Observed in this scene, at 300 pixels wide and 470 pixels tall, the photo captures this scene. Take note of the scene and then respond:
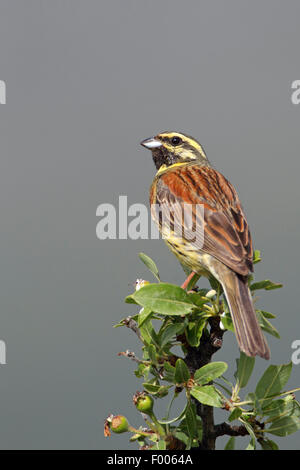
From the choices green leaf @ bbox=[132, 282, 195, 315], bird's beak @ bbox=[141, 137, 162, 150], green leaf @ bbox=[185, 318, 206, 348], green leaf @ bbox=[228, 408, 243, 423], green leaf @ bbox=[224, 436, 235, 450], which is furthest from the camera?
bird's beak @ bbox=[141, 137, 162, 150]

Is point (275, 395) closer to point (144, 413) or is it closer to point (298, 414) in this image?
point (298, 414)

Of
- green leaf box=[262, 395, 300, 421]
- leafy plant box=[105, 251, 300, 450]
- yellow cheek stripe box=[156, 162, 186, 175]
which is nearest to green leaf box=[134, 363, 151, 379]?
leafy plant box=[105, 251, 300, 450]

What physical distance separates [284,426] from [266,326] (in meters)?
0.36

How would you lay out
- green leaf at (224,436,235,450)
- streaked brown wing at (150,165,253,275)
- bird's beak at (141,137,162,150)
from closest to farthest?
green leaf at (224,436,235,450)
streaked brown wing at (150,165,253,275)
bird's beak at (141,137,162,150)

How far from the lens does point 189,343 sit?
2.18 metres

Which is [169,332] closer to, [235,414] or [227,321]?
[227,321]

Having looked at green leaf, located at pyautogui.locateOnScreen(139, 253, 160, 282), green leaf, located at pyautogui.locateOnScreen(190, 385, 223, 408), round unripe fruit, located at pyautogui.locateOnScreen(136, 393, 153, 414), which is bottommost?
round unripe fruit, located at pyautogui.locateOnScreen(136, 393, 153, 414)

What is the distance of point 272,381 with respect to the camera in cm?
212

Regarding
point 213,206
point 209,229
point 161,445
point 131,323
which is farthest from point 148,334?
point 213,206

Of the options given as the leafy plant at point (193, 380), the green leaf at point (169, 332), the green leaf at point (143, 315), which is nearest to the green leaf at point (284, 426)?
the leafy plant at point (193, 380)

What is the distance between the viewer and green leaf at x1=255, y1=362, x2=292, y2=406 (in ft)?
6.91

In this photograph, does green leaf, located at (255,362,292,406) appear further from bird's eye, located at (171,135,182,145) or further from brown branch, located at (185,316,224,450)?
bird's eye, located at (171,135,182,145)
